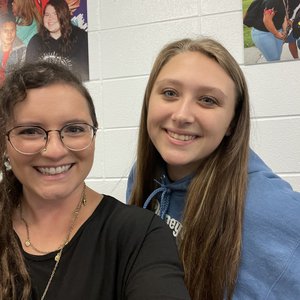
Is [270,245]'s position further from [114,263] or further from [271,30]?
[271,30]

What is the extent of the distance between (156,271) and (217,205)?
0.38 meters

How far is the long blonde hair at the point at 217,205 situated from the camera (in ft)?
2.93

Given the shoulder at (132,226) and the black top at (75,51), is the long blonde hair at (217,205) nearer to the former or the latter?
the shoulder at (132,226)

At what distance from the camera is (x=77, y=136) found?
714 millimetres

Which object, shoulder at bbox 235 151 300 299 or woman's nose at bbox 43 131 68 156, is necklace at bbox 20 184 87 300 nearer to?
woman's nose at bbox 43 131 68 156

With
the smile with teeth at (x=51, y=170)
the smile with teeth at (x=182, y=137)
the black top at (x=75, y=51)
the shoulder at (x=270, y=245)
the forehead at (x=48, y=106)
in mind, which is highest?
the black top at (x=75, y=51)

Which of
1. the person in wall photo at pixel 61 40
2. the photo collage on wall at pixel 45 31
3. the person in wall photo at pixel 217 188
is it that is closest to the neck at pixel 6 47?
the photo collage on wall at pixel 45 31

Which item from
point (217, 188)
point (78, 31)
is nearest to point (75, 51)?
point (78, 31)

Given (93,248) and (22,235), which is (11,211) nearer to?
(22,235)

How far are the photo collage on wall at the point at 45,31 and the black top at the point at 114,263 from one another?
133 centimetres

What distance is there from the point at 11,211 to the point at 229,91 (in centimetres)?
63

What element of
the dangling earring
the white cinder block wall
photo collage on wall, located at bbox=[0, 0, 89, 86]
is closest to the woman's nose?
the dangling earring

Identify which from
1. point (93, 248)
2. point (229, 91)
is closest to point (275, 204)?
point (229, 91)

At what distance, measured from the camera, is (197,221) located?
3.14 feet
